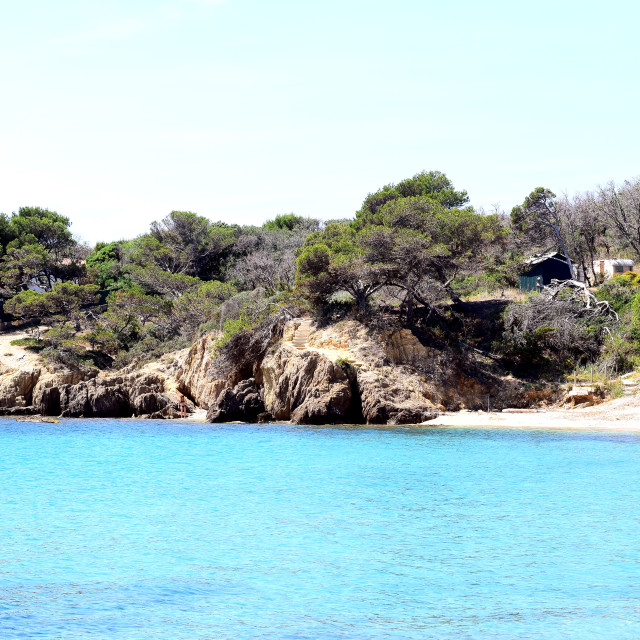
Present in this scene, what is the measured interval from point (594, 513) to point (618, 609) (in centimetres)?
608

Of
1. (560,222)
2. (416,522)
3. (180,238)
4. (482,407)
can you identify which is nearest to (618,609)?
(416,522)

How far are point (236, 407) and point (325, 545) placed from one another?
2466 cm

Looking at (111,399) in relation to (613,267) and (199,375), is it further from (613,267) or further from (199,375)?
(613,267)

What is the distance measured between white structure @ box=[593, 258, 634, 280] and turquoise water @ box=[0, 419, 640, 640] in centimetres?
2430

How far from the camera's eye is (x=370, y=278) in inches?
1516

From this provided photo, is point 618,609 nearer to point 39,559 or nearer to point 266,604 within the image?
point 266,604

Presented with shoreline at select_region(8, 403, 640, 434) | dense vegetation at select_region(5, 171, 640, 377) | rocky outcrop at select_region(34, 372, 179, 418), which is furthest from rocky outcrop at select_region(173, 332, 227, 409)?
shoreline at select_region(8, 403, 640, 434)

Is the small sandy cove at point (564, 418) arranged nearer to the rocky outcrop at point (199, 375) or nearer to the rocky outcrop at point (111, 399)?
the rocky outcrop at point (199, 375)

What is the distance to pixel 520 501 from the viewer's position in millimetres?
17422

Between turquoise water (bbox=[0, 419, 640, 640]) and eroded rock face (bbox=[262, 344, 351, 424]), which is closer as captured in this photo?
turquoise water (bbox=[0, 419, 640, 640])

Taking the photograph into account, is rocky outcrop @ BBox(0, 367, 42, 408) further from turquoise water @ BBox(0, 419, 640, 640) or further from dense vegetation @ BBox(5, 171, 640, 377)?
turquoise water @ BBox(0, 419, 640, 640)

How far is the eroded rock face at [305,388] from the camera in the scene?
35125mm

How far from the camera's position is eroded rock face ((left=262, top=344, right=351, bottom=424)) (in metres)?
35.1

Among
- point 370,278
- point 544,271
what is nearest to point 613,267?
point 544,271
